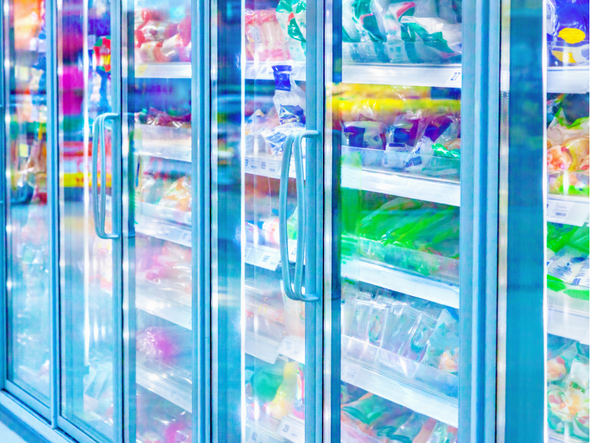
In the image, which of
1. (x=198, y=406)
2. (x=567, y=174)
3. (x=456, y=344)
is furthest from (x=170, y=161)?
(x=567, y=174)

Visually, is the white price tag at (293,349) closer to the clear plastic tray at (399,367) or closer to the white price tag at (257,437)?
the clear plastic tray at (399,367)

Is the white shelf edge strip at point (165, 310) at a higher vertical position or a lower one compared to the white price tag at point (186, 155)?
lower

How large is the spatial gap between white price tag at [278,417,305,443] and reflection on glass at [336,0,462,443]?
0.48ft

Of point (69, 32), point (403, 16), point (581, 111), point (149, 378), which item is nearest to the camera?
point (581, 111)

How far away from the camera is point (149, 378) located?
2465mm

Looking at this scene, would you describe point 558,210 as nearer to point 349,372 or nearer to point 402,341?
point 402,341

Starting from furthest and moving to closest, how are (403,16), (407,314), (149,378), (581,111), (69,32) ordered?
Answer: 1. (69,32)
2. (149,378)
3. (407,314)
4. (403,16)
5. (581,111)

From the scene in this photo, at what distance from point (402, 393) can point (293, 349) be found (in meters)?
0.39

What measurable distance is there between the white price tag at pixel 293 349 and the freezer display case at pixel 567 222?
717 millimetres

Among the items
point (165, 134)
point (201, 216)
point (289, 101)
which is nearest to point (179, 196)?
point (165, 134)

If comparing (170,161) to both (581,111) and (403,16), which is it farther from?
(581,111)

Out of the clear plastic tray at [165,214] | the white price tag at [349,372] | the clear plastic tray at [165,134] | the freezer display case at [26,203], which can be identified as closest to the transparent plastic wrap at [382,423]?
the white price tag at [349,372]

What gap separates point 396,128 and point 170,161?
1.06 meters

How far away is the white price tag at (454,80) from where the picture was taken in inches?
55.2
